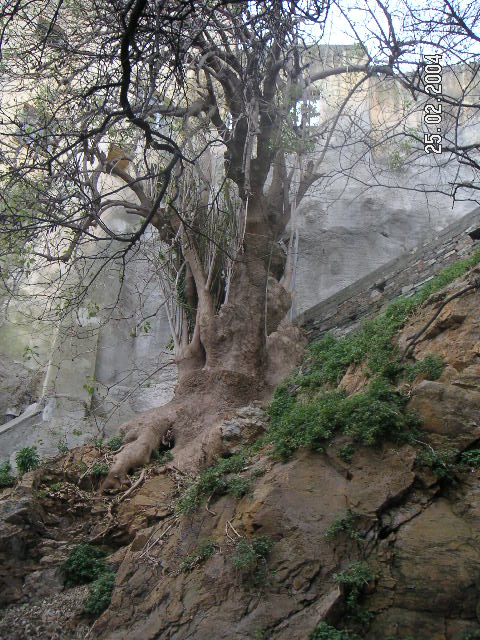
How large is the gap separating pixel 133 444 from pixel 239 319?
6.95 ft

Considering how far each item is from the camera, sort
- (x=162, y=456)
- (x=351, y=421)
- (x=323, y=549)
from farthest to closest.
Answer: (x=162, y=456) → (x=351, y=421) → (x=323, y=549)

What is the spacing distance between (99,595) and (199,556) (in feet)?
3.76

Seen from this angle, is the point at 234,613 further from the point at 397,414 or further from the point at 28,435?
the point at 28,435

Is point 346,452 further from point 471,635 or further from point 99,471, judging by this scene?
point 99,471

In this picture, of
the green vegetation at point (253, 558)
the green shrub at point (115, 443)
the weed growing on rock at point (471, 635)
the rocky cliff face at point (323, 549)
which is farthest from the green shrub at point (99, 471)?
the weed growing on rock at point (471, 635)

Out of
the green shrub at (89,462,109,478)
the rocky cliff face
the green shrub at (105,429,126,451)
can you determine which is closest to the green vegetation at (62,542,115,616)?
the rocky cliff face

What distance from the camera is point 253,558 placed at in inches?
189

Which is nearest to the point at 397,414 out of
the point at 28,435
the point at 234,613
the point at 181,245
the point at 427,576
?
the point at 427,576

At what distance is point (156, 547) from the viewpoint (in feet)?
19.4

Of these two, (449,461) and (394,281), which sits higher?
(394,281)

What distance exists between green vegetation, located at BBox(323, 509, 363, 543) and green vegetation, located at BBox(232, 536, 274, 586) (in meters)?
0.47

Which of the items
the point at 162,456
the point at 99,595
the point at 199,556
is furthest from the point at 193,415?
the point at 199,556

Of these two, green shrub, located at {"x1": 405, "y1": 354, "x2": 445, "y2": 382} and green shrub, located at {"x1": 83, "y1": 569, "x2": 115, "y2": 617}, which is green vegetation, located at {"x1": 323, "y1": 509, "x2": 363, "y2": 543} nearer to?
green shrub, located at {"x1": 405, "y1": 354, "x2": 445, "y2": 382}

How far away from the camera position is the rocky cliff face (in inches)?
167
